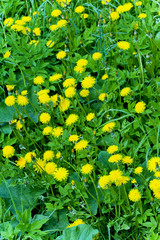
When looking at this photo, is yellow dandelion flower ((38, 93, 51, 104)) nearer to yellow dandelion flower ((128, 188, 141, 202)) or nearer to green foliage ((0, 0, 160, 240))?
green foliage ((0, 0, 160, 240))

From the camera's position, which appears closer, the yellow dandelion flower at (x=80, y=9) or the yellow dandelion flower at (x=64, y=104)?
the yellow dandelion flower at (x=64, y=104)

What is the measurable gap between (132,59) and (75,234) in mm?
1340

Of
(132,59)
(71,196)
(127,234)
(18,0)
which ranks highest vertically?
(18,0)

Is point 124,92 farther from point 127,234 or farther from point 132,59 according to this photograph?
Result: point 127,234

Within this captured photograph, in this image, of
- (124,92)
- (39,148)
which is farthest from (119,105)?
(39,148)

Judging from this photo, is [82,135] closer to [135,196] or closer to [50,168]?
[50,168]

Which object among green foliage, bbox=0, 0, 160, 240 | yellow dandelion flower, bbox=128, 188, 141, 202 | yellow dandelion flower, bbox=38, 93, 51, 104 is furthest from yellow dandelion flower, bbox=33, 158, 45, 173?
yellow dandelion flower, bbox=128, 188, 141, 202

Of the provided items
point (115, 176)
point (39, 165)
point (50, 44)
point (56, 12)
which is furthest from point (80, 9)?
point (115, 176)

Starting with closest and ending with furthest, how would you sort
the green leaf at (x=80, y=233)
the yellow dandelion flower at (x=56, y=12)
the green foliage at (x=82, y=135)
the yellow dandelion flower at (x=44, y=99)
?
the green leaf at (x=80, y=233), the green foliage at (x=82, y=135), the yellow dandelion flower at (x=44, y=99), the yellow dandelion flower at (x=56, y=12)

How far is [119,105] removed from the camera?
2.19 metres

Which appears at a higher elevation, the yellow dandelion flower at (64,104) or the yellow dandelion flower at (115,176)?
the yellow dandelion flower at (64,104)

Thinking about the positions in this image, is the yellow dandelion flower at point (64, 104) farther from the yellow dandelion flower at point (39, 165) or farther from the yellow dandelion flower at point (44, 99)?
the yellow dandelion flower at point (39, 165)

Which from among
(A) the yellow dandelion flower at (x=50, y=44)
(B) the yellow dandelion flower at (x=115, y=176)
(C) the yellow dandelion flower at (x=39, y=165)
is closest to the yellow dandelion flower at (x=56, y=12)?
(A) the yellow dandelion flower at (x=50, y=44)

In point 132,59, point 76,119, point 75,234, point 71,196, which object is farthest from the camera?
point 132,59
